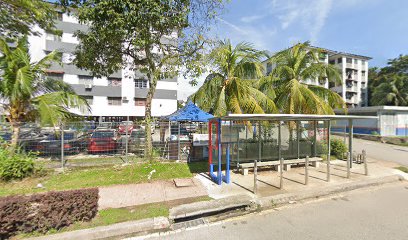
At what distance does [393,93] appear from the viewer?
30.5 meters

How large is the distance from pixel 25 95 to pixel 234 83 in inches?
323

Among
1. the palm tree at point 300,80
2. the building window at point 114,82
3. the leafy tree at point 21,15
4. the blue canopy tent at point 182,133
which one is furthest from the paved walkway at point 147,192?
the building window at point 114,82

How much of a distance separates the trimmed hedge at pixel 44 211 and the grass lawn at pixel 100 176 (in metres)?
2.33

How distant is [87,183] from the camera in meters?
6.55

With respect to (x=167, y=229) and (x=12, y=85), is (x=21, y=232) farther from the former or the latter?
(x=12, y=85)

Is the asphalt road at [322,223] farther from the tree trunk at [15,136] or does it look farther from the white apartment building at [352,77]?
the white apartment building at [352,77]

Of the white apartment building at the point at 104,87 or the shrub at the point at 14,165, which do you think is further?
the white apartment building at the point at 104,87

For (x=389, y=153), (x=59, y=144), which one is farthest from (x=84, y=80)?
(x=389, y=153)

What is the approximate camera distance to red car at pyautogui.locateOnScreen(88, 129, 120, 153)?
9.67m

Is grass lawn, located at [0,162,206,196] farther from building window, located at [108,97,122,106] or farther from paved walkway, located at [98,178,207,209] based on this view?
building window, located at [108,97,122,106]

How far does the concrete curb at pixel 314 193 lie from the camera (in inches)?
213

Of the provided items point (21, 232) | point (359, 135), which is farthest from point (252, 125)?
point (359, 135)

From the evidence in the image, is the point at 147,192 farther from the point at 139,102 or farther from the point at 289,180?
the point at 139,102

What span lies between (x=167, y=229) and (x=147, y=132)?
5.32 meters
